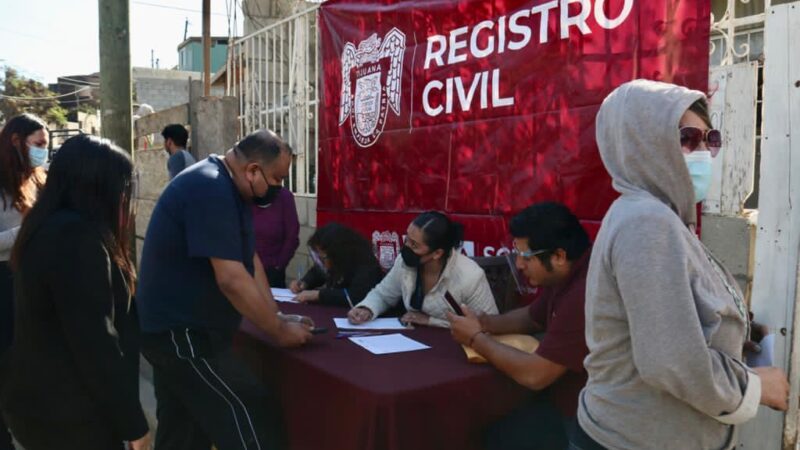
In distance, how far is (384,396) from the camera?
1.86 meters

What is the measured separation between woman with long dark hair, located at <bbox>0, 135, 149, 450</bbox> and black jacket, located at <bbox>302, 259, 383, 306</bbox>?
1.61 metres

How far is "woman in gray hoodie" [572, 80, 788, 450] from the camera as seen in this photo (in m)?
1.12

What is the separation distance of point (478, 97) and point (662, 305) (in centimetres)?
259

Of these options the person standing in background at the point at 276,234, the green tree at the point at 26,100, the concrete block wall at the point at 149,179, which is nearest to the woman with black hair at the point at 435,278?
the person standing in background at the point at 276,234

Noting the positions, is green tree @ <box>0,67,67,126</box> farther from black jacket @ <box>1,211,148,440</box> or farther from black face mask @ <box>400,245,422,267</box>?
black jacket @ <box>1,211,148,440</box>

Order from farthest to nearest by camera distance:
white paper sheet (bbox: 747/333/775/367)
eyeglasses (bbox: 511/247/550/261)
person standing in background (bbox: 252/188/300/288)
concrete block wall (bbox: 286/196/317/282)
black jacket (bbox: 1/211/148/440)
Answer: concrete block wall (bbox: 286/196/317/282)
person standing in background (bbox: 252/188/300/288)
eyeglasses (bbox: 511/247/550/261)
black jacket (bbox: 1/211/148/440)
white paper sheet (bbox: 747/333/775/367)

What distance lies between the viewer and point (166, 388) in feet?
8.10

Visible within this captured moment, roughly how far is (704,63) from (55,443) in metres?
2.64

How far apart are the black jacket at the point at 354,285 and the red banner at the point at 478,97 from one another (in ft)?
1.90

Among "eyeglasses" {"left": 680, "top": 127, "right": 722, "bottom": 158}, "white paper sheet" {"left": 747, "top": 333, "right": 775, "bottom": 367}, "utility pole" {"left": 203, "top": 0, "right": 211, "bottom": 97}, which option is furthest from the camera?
"utility pole" {"left": 203, "top": 0, "right": 211, "bottom": 97}

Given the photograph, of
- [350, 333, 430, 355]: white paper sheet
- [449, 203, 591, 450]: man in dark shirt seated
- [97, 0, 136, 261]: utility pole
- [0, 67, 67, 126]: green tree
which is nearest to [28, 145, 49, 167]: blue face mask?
[97, 0, 136, 261]: utility pole

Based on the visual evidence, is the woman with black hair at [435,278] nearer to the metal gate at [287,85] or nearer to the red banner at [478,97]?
the red banner at [478,97]

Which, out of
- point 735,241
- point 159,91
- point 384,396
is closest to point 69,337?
point 384,396

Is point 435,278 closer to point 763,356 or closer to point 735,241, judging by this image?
point 735,241
